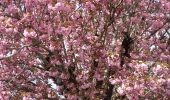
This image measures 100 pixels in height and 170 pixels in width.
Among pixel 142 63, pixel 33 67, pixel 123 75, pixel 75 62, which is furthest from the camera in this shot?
pixel 33 67

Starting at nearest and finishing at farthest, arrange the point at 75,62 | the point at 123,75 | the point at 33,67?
the point at 123,75 < the point at 75,62 < the point at 33,67

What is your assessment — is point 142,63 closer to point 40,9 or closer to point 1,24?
point 40,9

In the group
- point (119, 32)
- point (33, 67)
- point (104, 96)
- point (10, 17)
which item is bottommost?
point (104, 96)

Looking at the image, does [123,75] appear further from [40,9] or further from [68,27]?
[40,9]

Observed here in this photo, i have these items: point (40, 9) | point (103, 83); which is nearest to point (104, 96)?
point (103, 83)

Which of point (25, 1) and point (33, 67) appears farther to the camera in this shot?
point (33, 67)

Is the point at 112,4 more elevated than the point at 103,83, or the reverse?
the point at 112,4
